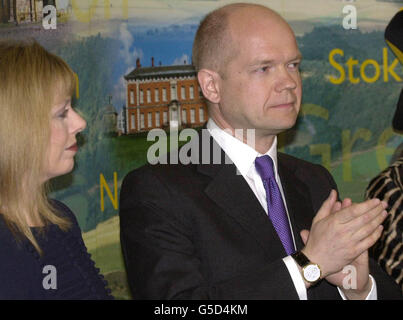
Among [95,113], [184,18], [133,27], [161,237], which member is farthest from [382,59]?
[161,237]

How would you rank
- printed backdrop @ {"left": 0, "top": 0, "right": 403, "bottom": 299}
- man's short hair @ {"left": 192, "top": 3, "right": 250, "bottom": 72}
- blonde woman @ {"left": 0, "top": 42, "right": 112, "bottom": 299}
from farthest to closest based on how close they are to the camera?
1. printed backdrop @ {"left": 0, "top": 0, "right": 403, "bottom": 299}
2. man's short hair @ {"left": 192, "top": 3, "right": 250, "bottom": 72}
3. blonde woman @ {"left": 0, "top": 42, "right": 112, "bottom": 299}

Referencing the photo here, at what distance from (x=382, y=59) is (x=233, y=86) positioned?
4.45 ft

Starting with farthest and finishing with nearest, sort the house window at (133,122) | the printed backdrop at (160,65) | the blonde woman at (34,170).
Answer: the house window at (133,122), the printed backdrop at (160,65), the blonde woman at (34,170)

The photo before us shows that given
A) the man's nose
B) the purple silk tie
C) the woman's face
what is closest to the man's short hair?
the man's nose

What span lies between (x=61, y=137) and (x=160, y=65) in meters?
1.30

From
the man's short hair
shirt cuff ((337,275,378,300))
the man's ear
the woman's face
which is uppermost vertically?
the man's short hair

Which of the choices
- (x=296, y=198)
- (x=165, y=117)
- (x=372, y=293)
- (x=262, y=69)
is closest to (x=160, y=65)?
(x=165, y=117)

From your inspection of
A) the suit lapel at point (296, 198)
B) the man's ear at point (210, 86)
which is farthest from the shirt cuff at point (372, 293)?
the man's ear at point (210, 86)

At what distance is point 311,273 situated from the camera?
1412 mm

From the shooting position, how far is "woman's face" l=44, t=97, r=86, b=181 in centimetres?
149

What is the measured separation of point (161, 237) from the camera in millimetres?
1480

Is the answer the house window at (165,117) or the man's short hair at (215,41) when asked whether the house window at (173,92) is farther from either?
the man's short hair at (215,41)

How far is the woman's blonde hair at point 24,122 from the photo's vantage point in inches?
55.4

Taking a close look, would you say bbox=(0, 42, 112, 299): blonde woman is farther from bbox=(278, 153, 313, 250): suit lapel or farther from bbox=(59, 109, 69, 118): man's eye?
bbox=(278, 153, 313, 250): suit lapel
